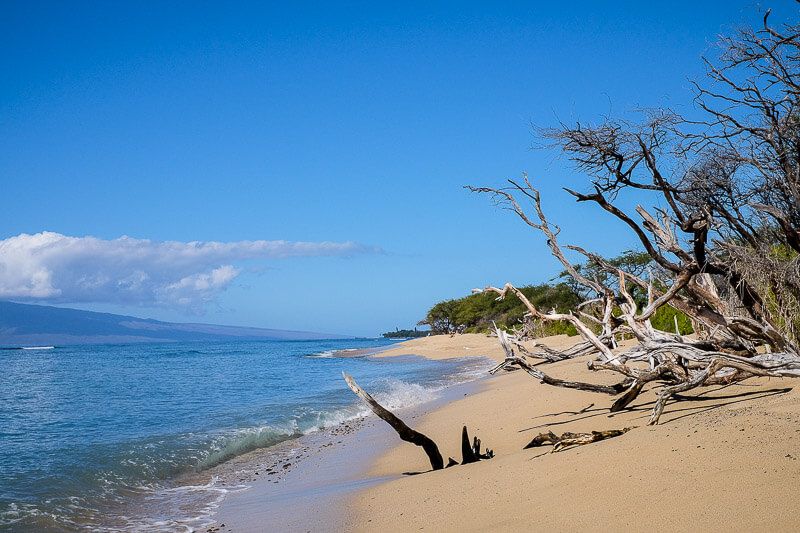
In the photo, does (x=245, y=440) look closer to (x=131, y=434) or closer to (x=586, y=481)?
(x=131, y=434)

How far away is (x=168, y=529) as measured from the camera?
6.17 meters

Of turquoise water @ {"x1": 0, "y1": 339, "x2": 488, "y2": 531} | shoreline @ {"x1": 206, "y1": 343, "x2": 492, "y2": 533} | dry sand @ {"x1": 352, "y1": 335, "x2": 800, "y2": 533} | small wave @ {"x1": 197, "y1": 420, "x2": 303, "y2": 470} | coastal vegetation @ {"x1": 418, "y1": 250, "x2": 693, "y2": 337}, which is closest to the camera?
dry sand @ {"x1": 352, "y1": 335, "x2": 800, "y2": 533}

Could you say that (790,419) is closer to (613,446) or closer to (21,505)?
(613,446)

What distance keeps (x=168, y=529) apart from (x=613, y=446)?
14.2ft

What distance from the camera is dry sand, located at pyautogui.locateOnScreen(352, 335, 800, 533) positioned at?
3.88 metres

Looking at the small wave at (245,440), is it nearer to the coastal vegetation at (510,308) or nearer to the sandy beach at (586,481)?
the sandy beach at (586,481)

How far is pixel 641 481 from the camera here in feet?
15.0

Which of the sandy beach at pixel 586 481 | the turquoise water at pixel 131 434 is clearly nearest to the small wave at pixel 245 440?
the turquoise water at pixel 131 434

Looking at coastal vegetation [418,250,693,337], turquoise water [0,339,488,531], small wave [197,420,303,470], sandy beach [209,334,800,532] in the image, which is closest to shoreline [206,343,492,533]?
sandy beach [209,334,800,532]

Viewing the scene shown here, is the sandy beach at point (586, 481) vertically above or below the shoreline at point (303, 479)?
above

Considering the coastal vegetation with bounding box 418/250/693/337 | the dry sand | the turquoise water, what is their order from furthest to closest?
the coastal vegetation with bounding box 418/250/693/337, the turquoise water, the dry sand

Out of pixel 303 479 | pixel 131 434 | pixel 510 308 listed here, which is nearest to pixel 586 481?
pixel 303 479

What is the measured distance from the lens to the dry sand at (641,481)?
3875 mm

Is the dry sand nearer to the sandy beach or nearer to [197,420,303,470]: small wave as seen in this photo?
the sandy beach
